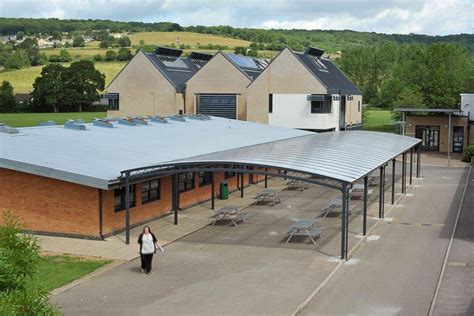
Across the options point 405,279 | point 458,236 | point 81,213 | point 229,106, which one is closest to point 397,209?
point 458,236

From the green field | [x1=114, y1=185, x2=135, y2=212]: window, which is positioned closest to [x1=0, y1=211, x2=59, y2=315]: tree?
[x1=114, y1=185, x2=135, y2=212]: window

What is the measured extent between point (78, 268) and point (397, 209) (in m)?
15.9

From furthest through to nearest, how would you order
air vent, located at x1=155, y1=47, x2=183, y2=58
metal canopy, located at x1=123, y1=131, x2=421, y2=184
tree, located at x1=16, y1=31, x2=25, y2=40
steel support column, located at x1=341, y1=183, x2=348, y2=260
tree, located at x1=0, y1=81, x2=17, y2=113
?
tree, located at x1=16, y1=31, x2=25, y2=40
tree, located at x1=0, y1=81, x2=17, y2=113
air vent, located at x1=155, y1=47, x2=183, y2=58
metal canopy, located at x1=123, y1=131, x2=421, y2=184
steel support column, located at x1=341, y1=183, x2=348, y2=260

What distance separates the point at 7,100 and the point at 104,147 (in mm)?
81042

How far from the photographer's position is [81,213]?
2211 cm

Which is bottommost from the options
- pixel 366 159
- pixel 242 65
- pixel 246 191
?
pixel 246 191

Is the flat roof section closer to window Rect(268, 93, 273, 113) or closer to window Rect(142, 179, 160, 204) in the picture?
window Rect(142, 179, 160, 204)

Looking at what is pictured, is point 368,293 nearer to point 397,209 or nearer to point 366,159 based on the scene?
point 366,159

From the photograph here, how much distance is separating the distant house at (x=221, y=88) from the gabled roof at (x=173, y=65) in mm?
2163

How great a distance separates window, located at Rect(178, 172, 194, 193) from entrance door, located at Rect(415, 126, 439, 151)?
33855 mm

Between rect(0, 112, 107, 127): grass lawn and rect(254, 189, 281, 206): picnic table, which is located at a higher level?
rect(0, 112, 107, 127): grass lawn

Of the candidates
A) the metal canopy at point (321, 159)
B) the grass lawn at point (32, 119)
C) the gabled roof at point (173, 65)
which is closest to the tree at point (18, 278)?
the metal canopy at point (321, 159)

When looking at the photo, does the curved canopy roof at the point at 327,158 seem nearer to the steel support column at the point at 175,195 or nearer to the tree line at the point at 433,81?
the steel support column at the point at 175,195

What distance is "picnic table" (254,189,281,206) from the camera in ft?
99.3
